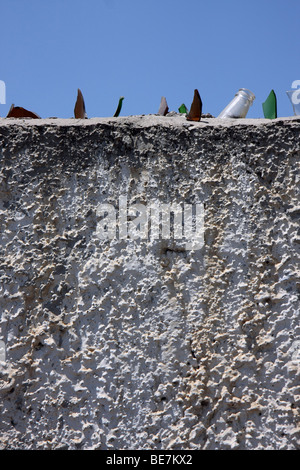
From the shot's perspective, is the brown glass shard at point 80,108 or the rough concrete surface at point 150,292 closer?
the rough concrete surface at point 150,292

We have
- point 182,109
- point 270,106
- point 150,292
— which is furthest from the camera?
point 182,109

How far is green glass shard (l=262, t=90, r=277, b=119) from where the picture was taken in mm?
873

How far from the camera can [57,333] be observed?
0.76 meters

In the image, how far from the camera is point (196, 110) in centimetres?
83

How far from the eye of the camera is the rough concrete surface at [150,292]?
73 cm

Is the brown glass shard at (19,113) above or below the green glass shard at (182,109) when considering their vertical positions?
below

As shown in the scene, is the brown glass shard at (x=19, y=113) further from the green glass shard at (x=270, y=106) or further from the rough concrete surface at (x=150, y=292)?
the green glass shard at (x=270, y=106)

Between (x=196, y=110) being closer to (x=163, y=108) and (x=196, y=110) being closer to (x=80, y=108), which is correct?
(x=163, y=108)

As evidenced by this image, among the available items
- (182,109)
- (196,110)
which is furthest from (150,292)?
(182,109)

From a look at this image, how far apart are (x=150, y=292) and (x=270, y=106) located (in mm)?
396

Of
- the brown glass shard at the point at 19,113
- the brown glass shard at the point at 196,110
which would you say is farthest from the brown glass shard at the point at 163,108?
the brown glass shard at the point at 19,113

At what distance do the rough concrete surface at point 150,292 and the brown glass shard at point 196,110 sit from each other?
0.08 feet

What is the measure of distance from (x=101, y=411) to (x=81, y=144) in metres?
0.41
